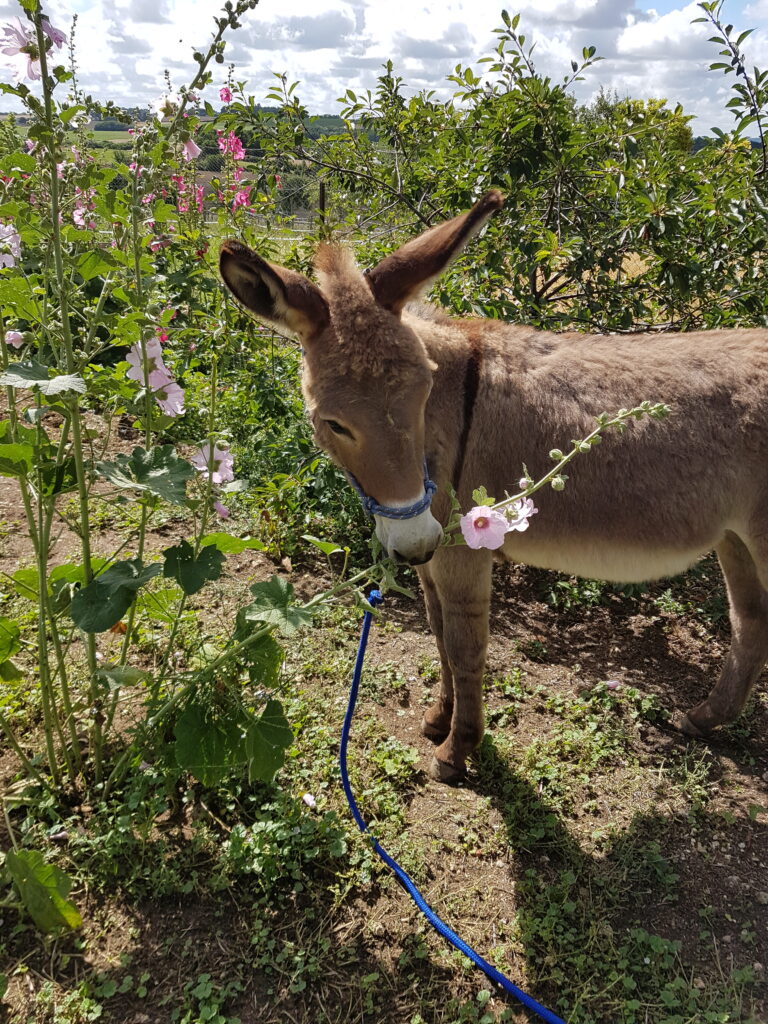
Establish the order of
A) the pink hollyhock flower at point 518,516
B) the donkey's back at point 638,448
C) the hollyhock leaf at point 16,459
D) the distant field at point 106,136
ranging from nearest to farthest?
the pink hollyhock flower at point 518,516 → the hollyhock leaf at point 16,459 → the distant field at point 106,136 → the donkey's back at point 638,448

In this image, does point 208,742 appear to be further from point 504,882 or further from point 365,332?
point 365,332

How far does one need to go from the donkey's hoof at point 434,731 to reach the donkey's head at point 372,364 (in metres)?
1.44

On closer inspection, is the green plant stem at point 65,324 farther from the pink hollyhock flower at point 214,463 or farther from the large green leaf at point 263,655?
the large green leaf at point 263,655

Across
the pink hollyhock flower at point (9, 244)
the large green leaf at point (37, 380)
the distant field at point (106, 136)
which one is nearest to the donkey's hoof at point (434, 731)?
the large green leaf at point (37, 380)

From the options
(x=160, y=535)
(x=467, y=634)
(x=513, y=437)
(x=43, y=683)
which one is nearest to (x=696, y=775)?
(x=467, y=634)

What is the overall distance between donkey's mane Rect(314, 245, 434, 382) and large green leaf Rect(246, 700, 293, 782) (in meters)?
1.12

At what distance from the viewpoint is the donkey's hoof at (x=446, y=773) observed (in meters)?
2.82

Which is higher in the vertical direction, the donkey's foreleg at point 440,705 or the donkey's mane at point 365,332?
the donkey's mane at point 365,332

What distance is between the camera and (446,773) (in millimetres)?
2816

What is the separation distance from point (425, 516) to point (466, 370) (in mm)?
868

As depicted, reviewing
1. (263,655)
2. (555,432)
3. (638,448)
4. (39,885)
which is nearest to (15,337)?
(263,655)

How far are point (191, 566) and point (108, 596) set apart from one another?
25 cm

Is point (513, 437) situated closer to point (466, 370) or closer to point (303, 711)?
point (466, 370)

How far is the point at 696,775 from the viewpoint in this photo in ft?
9.52
